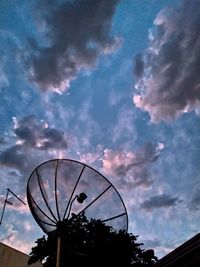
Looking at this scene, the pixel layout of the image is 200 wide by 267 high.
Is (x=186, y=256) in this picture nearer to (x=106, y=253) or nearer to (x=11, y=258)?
(x=11, y=258)

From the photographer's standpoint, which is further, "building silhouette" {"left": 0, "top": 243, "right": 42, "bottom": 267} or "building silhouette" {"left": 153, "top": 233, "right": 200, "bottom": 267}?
"building silhouette" {"left": 0, "top": 243, "right": 42, "bottom": 267}

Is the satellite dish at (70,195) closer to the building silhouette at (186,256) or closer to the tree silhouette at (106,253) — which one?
the building silhouette at (186,256)

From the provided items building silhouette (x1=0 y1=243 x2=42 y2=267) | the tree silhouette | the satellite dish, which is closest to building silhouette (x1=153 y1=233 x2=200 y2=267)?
the satellite dish

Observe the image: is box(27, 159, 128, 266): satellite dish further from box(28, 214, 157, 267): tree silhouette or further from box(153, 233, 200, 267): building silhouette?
box(28, 214, 157, 267): tree silhouette

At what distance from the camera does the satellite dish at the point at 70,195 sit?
620 centimetres

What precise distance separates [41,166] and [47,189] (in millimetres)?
596

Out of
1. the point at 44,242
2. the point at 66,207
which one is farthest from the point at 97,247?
the point at 66,207

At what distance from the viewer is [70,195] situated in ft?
22.7

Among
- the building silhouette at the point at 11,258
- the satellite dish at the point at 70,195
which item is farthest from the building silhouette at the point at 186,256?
Answer: the building silhouette at the point at 11,258

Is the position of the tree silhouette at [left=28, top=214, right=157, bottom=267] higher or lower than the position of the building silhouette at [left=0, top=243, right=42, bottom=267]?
higher

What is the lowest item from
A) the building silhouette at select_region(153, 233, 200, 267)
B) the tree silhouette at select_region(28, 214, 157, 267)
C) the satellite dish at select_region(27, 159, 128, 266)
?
the building silhouette at select_region(153, 233, 200, 267)

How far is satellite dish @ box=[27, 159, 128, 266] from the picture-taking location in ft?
20.3

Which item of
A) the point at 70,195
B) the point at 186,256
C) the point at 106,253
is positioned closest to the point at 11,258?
the point at 70,195

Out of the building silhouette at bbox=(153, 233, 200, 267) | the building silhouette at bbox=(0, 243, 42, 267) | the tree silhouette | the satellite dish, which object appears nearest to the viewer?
the satellite dish
